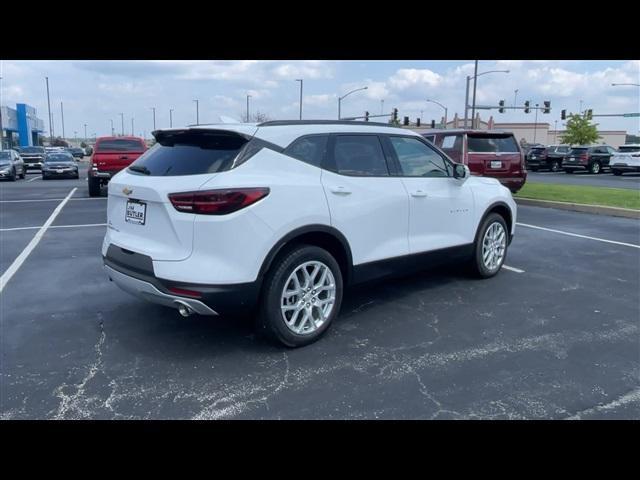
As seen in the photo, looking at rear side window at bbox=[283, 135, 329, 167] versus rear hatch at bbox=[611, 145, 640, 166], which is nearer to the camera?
rear side window at bbox=[283, 135, 329, 167]

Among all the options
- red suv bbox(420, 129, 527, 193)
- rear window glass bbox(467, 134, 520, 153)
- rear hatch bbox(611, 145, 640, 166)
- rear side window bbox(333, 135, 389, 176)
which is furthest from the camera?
rear hatch bbox(611, 145, 640, 166)

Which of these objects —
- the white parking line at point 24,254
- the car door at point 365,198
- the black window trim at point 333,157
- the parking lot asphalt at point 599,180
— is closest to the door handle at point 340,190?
the car door at point 365,198

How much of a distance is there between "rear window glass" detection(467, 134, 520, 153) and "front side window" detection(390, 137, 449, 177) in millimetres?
7499

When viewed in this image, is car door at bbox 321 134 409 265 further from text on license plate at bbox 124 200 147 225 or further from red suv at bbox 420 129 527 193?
red suv at bbox 420 129 527 193

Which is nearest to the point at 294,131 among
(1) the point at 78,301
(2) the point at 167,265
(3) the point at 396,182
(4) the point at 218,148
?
(4) the point at 218,148

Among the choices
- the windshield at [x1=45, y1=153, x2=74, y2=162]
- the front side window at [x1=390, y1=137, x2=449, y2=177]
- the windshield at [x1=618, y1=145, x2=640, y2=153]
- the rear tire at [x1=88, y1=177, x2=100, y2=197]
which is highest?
the windshield at [x1=618, y1=145, x2=640, y2=153]

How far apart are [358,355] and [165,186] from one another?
1.95 m

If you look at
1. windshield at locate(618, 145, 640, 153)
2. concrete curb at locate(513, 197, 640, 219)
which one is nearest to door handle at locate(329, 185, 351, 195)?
concrete curb at locate(513, 197, 640, 219)

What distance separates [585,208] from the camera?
1237 centimetres

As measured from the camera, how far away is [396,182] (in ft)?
16.4

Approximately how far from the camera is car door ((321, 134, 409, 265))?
444 centimetres

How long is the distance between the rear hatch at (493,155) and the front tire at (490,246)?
645 centimetres
